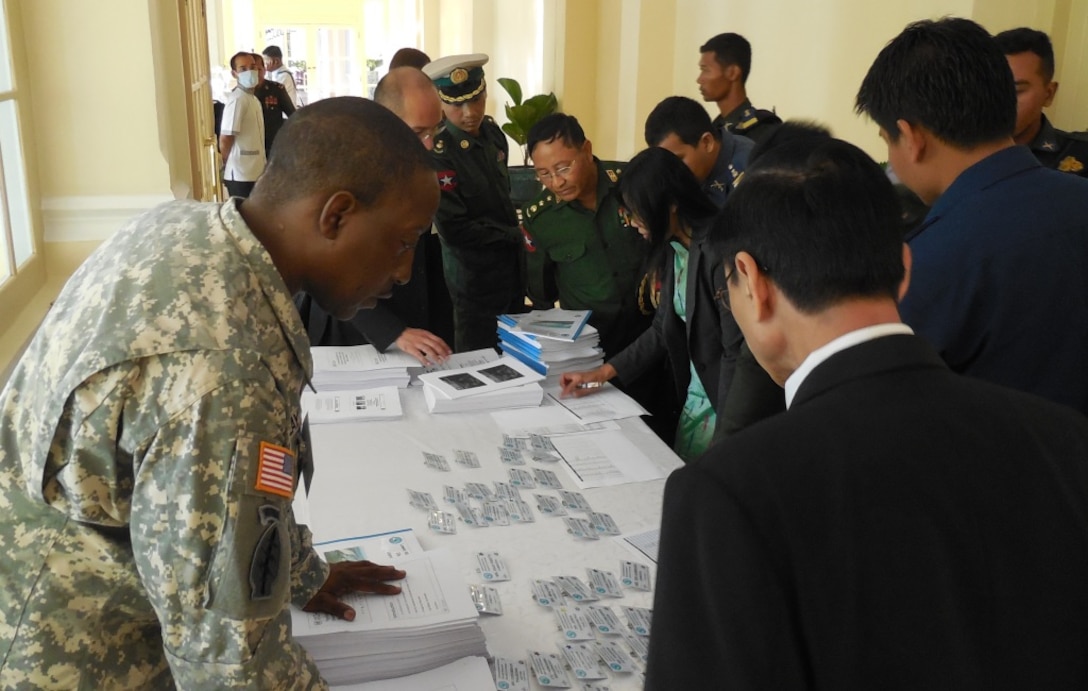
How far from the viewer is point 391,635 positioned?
45.9 inches

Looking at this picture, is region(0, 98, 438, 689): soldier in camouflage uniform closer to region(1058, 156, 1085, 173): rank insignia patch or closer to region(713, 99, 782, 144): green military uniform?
region(1058, 156, 1085, 173): rank insignia patch

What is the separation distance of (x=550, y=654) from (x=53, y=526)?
2.16 ft

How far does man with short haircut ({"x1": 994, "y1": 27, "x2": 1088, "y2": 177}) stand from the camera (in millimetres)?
2871

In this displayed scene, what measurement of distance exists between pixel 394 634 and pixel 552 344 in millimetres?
1257

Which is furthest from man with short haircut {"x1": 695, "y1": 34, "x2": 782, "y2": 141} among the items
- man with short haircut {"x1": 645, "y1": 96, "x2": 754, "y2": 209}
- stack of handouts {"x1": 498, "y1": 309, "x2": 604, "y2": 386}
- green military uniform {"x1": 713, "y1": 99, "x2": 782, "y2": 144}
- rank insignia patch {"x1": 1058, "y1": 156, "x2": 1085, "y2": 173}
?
stack of handouts {"x1": 498, "y1": 309, "x2": 604, "y2": 386}

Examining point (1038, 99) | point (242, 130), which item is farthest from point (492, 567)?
point (242, 130)

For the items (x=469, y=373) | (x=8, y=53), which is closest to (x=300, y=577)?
(x=469, y=373)

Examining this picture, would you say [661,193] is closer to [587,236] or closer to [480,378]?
[480,378]

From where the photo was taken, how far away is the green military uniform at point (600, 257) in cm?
283

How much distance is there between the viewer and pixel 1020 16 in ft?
11.3

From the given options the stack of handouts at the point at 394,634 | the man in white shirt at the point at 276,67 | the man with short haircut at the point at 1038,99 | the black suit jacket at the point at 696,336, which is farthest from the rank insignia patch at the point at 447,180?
the man in white shirt at the point at 276,67

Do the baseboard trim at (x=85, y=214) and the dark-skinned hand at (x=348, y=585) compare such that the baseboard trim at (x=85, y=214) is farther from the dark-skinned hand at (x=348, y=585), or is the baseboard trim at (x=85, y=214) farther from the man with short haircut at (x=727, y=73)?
the man with short haircut at (x=727, y=73)

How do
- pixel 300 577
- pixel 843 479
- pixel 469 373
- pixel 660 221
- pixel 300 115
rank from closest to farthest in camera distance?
pixel 843 479 → pixel 300 115 → pixel 300 577 → pixel 660 221 → pixel 469 373

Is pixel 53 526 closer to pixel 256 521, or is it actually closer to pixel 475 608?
pixel 256 521
